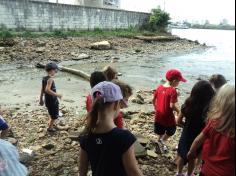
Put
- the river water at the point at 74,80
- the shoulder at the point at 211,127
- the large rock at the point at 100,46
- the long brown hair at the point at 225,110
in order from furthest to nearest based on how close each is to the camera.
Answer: the large rock at the point at 100,46
the river water at the point at 74,80
the shoulder at the point at 211,127
the long brown hair at the point at 225,110

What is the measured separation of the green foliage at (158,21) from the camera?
46.0m

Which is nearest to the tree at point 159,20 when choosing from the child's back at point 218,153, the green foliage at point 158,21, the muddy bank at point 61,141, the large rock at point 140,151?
the green foliage at point 158,21

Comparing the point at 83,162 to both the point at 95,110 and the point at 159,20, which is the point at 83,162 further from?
the point at 159,20

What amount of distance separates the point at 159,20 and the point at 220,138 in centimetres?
4475

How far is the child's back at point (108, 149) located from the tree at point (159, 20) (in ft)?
145

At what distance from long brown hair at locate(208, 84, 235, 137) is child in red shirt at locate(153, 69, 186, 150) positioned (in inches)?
98.8

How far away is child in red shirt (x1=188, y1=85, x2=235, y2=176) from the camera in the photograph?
228cm

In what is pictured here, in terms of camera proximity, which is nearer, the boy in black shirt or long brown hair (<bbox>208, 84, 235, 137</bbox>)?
long brown hair (<bbox>208, 84, 235, 137</bbox>)

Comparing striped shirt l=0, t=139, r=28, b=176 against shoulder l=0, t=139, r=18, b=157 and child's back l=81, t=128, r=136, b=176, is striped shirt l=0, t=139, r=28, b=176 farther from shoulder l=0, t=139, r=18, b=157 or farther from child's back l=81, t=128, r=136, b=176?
child's back l=81, t=128, r=136, b=176

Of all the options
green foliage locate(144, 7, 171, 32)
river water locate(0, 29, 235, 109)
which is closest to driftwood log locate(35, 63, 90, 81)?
river water locate(0, 29, 235, 109)

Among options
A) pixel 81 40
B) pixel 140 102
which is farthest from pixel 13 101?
pixel 81 40

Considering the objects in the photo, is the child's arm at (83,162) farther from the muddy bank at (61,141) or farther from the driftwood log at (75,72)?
the driftwood log at (75,72)

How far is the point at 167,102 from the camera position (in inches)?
203

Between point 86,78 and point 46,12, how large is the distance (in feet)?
55.7
